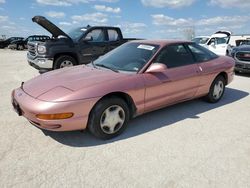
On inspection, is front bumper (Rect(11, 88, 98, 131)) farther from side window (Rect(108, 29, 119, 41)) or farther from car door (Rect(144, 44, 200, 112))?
side window (Rect(108, 29, 119, 41))

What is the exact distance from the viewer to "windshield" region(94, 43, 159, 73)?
13.5 feet

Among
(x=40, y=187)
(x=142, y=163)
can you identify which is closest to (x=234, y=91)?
(x=142, y=163)

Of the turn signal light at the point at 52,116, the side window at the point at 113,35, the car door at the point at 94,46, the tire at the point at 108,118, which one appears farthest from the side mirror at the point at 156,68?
the side window at the point at 113,35

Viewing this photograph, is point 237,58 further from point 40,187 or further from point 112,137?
point 40,187

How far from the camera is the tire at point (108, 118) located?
11.3 feet

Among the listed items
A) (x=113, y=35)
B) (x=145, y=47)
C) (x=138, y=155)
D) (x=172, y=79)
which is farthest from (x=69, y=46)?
(x=138, y=155)

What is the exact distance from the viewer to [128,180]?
9.00 feet

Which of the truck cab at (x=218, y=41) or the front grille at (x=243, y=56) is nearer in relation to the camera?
the front grille at (x=243, y=56)

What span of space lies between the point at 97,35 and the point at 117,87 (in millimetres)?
5886

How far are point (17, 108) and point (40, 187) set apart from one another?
1.44 m

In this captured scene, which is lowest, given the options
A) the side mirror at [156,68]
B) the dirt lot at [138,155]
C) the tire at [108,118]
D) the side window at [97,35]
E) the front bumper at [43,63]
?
the dirt lot at [138,155]

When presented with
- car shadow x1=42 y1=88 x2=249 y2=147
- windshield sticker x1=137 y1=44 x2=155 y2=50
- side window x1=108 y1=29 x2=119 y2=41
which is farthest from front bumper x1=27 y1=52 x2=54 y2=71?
car shadow x1=42 y1=88 x2=249 y2=147

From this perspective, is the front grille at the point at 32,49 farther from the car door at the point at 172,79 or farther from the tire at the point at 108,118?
the tire at the point at 108,118

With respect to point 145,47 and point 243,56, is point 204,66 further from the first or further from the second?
point 243,56
